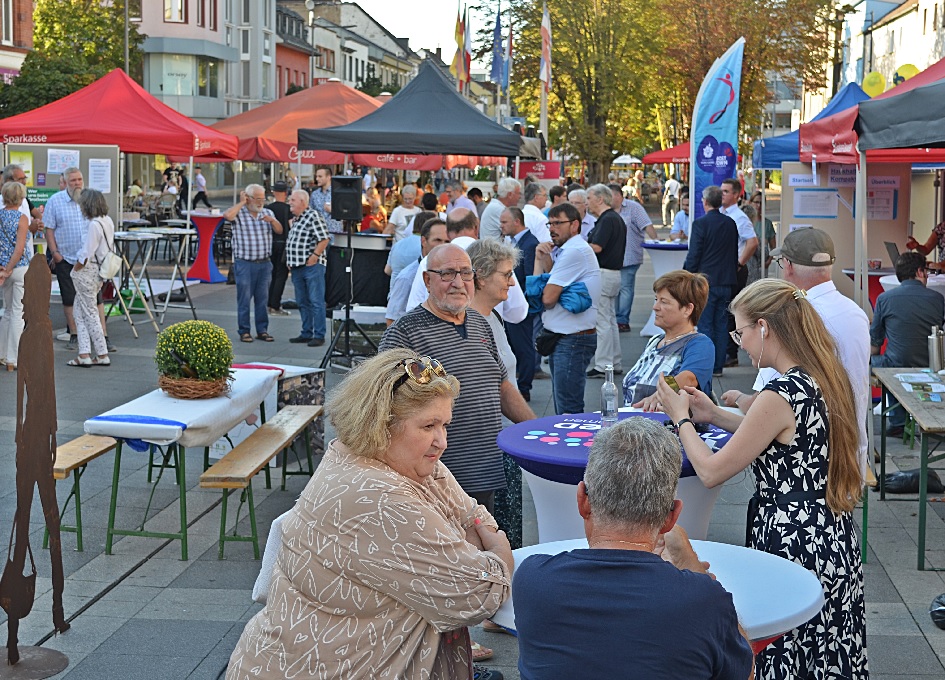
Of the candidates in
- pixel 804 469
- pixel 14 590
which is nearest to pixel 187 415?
pixel 14 590

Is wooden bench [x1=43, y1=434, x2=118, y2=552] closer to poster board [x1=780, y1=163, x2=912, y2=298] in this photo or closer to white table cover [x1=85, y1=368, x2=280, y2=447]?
white table cover [x1=85, y1=368, x2=280, y2=447]

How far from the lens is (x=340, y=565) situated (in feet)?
9.55

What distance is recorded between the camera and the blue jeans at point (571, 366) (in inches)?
312

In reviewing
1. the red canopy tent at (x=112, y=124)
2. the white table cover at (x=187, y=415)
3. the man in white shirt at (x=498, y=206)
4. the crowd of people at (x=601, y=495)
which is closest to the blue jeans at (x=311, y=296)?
the man in white shirt at (x=498, y=206)

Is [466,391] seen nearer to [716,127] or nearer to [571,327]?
[571,327]

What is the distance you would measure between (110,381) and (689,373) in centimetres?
777

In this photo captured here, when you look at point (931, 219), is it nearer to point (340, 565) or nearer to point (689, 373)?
point (689, 373)

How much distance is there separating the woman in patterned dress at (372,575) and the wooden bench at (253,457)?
310cm

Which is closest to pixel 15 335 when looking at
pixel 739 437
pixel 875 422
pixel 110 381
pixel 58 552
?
pixel 110 381

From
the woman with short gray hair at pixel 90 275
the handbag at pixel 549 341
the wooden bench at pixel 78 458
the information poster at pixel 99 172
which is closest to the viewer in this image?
the wooden bench at pixel 78 458

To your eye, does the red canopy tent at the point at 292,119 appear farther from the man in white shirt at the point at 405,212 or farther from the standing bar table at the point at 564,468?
the standing bar table at the point at 564,468

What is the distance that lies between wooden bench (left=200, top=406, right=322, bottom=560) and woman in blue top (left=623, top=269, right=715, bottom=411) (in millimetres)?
2125

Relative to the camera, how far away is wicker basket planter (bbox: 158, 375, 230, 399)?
22.2 ft

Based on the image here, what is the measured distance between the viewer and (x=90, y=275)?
1184cm
